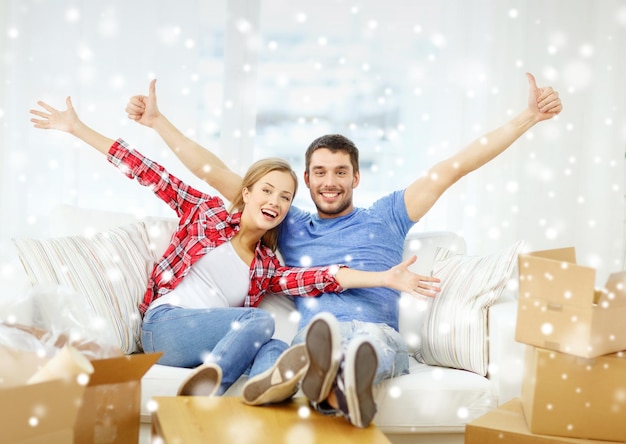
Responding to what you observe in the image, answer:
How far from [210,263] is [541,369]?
1028 millimetres

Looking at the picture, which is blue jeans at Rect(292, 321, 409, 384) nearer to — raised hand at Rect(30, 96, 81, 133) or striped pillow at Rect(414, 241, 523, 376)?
striped pillow at Rect(414, 241, 523, 376)

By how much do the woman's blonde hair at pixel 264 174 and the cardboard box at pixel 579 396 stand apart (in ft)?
3.09

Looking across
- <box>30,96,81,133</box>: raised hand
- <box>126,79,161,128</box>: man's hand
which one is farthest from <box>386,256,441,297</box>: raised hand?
<box>30,96,81,133</box>: raised hand

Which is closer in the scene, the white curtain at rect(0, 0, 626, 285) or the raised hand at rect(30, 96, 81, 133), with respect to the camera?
the raised hand at rect(30, 96, 81, 133)

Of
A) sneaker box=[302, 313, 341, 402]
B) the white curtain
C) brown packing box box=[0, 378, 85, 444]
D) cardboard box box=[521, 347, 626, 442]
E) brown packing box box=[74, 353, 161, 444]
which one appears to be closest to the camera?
brown packing box box=[0, 378, 85, 444]

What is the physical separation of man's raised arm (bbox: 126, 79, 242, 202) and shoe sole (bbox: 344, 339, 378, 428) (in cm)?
94

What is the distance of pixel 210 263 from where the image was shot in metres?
2.31

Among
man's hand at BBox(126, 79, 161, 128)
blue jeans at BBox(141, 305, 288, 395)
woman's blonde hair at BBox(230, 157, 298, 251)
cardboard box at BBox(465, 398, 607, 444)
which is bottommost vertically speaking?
cardboard box at BBox(465, 398, 607, 444)

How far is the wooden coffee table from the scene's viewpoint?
1539 millimetres

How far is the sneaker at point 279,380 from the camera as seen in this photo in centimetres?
171

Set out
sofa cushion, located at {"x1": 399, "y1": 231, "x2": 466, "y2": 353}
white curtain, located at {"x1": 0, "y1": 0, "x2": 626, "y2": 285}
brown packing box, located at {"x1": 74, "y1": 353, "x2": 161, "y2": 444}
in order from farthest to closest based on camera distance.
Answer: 1. white curtain, located at {"x1": 0, "y1": 0, "x2": 626, "y2": 285}
2. sofa cushion, located at {"x1": 399, "y1": 231, "x2": 466, "y2": 353}
3. brown packing box, located at {"x1": 74, "y1": 353, "x2": 161, "y2": 444}

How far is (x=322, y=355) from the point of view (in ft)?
5.46

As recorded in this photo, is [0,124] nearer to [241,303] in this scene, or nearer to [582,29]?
[241,303]

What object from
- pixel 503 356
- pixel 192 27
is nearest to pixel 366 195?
pixel 192 27
